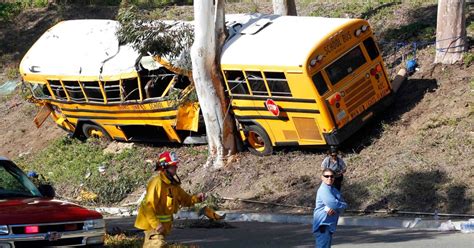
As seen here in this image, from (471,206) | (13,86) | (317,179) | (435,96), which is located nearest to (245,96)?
(317,179)

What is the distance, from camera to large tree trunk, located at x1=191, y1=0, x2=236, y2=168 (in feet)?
69.1

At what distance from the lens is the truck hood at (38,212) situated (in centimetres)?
1131

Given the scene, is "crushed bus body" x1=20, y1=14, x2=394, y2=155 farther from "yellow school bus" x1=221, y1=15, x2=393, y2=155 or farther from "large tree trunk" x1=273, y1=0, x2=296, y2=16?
"large tree trunk" x1=273, y1=0, x2=296, y2=16

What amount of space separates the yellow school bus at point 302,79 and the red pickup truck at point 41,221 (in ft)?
26.2

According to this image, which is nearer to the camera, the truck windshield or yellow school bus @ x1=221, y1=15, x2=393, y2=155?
the truck windshield

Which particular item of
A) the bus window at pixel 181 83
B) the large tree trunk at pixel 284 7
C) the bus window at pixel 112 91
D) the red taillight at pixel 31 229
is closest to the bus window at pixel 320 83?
the bus window at pixel 181 83

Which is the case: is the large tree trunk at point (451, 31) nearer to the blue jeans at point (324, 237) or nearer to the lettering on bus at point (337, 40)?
the lettering on bus at point (337, 40)

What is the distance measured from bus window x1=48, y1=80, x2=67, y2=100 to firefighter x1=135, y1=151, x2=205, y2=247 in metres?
14.0

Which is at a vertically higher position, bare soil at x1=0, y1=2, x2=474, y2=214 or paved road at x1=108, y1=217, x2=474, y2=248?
paved road at x1=108, y1=217, x2=474, y2=248

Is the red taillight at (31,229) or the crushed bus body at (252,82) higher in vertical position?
the red taillight at (31,229)

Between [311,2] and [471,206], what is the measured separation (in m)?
14.6

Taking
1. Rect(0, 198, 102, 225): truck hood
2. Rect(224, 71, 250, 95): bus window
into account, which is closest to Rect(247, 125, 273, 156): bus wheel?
Rect(224, 71, 250, 95): bus window

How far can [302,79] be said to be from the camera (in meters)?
19.5

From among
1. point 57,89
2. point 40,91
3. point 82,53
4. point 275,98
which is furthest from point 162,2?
point 275,98
